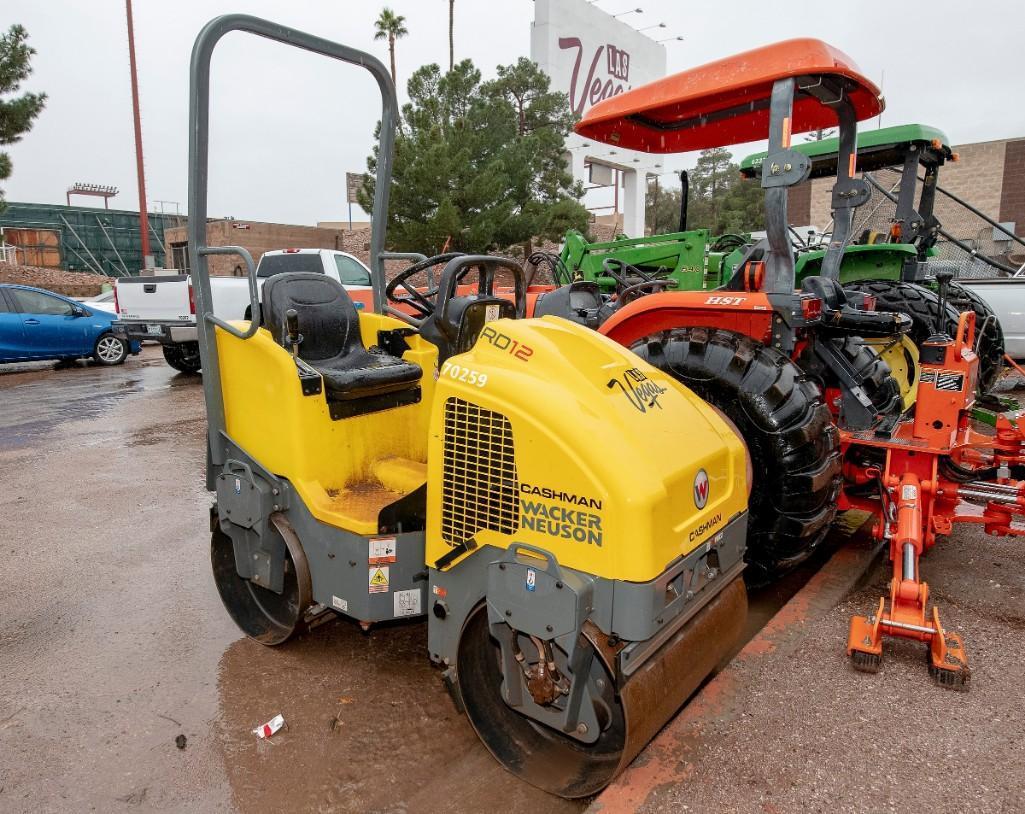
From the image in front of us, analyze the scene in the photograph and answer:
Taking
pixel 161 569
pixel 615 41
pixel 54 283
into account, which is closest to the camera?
pixel 161 569

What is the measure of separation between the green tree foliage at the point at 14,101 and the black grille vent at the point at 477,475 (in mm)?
17229

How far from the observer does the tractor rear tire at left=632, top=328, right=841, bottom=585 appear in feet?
10.5

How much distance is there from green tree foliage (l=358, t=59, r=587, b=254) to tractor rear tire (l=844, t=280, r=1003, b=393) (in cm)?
1395

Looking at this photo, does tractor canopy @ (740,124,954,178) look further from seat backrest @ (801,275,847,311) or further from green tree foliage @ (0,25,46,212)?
green tree foliage @ (0,25,46,212)

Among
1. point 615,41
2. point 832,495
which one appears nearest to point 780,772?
point 832,495

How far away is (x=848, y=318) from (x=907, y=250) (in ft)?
10.9

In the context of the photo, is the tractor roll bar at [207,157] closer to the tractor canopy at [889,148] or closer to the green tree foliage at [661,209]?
the tractor canopy at [889,148]

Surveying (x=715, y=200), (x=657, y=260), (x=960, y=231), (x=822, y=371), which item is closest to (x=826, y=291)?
(x=822, y=371)

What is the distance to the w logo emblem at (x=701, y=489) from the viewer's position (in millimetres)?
2373

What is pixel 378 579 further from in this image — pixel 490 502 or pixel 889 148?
pixel 889 148

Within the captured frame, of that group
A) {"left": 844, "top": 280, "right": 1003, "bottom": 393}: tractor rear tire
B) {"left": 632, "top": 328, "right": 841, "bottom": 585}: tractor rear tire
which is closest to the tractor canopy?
{"left": 844, "top": 280, "right": 1003, "bottom": 393}: tractor rear tire

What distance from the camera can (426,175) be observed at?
18812 mm

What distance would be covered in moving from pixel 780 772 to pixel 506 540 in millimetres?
1150

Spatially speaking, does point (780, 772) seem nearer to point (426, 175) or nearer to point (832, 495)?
point (832, 495)
